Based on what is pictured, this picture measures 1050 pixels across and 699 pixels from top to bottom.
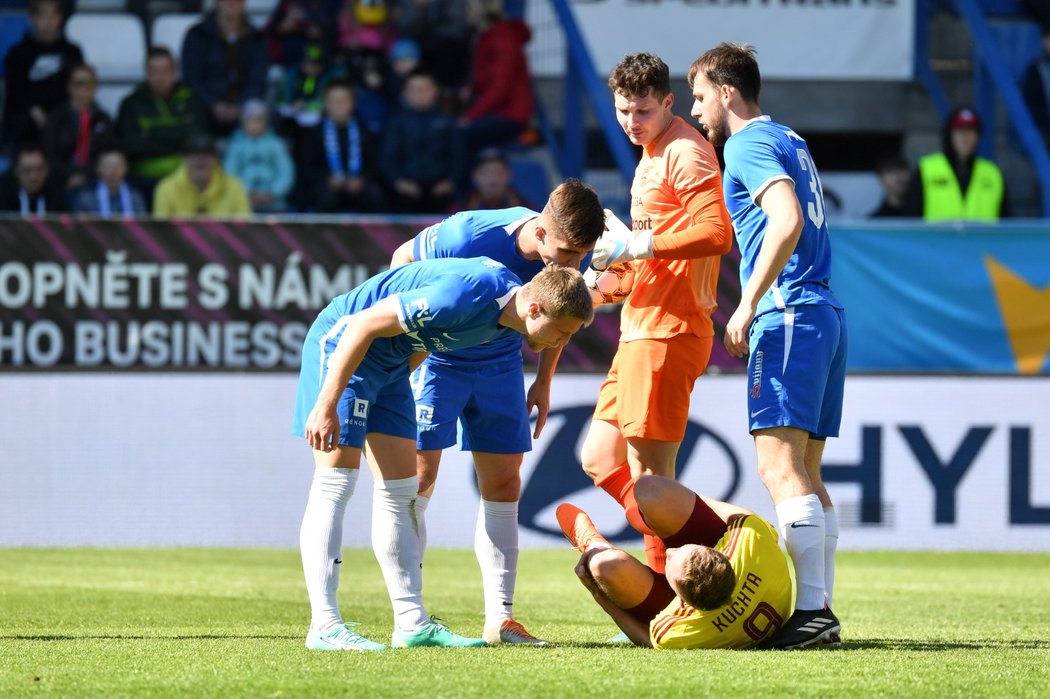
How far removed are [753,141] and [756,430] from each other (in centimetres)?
110

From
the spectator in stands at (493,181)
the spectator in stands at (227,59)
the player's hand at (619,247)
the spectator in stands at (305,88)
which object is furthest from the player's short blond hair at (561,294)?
the spectator in stands at (227,59)

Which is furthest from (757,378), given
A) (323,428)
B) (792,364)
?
(323,428)

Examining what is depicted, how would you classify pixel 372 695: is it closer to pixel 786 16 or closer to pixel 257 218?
pixel 257 218

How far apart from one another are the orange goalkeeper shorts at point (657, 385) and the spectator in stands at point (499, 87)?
28.0 feet

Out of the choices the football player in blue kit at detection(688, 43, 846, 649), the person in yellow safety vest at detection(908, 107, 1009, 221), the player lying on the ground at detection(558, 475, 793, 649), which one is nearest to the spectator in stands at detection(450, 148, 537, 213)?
the person in yellow safety vest at detection(908, 107, 1009, 221)

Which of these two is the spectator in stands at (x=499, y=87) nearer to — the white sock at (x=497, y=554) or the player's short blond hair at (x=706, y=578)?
the white sock at (x=497, y=554)

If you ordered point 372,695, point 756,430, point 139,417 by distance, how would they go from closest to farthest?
1. point 372,695
2. point 756,430
3. point 139,417

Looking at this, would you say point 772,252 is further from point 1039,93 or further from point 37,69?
point 1039,93

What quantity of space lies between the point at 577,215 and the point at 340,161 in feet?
27.8

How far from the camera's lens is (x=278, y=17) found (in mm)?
15836

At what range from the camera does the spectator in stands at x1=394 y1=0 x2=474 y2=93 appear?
15.9 metres

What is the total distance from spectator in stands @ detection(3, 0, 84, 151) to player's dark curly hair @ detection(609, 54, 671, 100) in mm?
9345

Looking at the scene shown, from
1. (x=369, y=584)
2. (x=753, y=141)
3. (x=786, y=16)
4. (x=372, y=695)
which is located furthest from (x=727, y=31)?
(x=372, y=695)

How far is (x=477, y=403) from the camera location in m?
6.53
